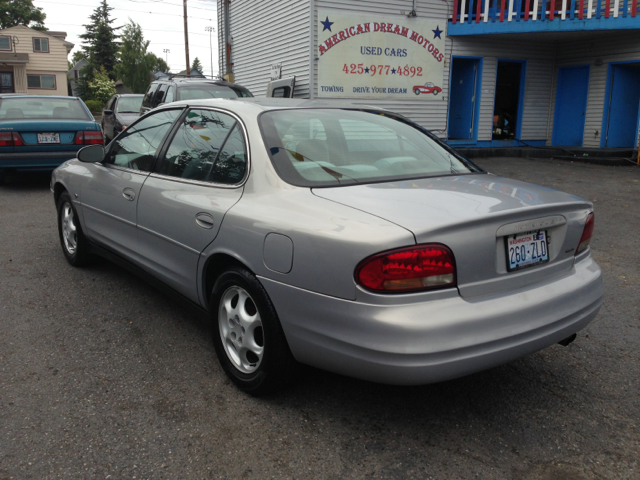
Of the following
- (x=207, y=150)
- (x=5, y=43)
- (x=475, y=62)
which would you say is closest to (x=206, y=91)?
(x=207, y=150)

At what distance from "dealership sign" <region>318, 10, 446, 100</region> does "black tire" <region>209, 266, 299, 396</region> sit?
38.9 feet

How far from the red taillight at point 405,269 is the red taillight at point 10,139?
8802 mm

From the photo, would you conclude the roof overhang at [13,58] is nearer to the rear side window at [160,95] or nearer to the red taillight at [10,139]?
the rear side window at [160,95]

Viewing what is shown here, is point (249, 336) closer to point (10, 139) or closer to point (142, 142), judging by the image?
point (142, 142)

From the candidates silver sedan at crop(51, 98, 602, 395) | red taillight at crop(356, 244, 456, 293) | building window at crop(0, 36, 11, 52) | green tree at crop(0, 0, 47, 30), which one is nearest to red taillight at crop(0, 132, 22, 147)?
silver sedan at crop(51, 98, 602, 395)

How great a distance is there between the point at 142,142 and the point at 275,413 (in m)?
2.33

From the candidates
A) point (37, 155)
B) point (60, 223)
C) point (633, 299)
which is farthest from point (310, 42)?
→ point (633, 299)

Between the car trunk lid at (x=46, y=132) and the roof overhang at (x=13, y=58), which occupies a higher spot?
the roof overhang at (x=13, y=58)

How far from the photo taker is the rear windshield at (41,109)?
975cm

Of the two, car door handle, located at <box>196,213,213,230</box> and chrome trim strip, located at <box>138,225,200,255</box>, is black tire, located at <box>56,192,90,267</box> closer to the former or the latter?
chrome trim strip, located at <box>138,225,200,255</box>

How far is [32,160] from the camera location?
9375 millimetres

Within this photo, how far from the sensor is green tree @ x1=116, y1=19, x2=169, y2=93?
49281 millimetres

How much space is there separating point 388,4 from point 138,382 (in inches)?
528

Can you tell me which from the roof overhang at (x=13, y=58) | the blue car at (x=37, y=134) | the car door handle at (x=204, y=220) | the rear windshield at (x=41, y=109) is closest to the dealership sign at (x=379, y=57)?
the rear windshield at (x=41, y=109)
